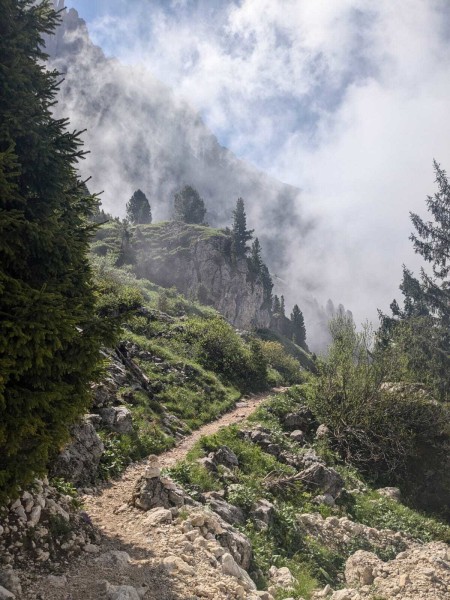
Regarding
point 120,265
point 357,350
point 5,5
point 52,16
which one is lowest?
point 357,350

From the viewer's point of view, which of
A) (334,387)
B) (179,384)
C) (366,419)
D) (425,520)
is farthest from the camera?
(179,384)

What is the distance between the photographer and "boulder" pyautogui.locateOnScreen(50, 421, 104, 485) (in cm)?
1020

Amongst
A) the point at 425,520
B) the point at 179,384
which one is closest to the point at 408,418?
the point at 425,520

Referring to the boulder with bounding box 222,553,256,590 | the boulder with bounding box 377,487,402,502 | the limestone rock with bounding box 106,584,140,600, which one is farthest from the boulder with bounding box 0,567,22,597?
the boulder with bounding box 377,487,402,502

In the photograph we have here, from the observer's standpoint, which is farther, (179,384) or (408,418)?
(179,384)

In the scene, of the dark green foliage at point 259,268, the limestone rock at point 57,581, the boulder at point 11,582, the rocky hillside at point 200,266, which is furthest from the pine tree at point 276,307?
the boulder at point 11,582

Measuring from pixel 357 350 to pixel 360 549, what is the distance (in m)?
14.5

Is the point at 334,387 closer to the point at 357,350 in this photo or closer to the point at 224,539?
the point at 357,350

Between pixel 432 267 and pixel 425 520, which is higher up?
pixel 432 267

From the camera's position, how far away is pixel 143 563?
727 cm

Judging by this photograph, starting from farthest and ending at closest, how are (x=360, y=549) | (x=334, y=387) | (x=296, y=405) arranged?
(x=296, y=405) → (x=334, y=387) → (x=360, y=549)

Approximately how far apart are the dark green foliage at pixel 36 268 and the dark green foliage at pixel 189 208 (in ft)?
399

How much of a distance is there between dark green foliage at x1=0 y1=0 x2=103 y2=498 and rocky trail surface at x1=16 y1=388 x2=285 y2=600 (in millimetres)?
1973

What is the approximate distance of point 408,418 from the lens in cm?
2091
